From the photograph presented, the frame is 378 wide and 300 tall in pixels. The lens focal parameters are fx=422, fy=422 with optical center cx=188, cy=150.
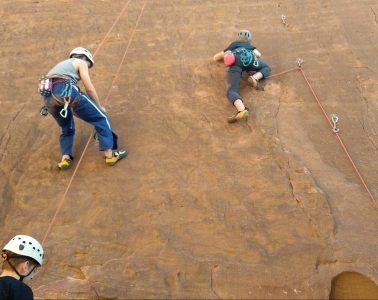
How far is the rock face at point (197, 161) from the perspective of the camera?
11.1 ft

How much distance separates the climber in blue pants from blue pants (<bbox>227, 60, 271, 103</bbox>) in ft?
4.73

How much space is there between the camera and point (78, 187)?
13.6ft

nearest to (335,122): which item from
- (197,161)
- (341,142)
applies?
(341,142)

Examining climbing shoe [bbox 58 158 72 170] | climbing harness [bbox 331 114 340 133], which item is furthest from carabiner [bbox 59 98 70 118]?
climbing harness [bbox 331 114 340 133]

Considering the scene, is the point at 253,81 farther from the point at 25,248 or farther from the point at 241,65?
the point at 25,248

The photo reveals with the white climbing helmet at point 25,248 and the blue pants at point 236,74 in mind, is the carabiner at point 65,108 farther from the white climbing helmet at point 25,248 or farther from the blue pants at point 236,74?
the blue pants at point 236,74

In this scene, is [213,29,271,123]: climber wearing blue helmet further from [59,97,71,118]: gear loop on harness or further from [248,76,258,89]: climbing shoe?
[59,97,71,118]: gear loop on harness

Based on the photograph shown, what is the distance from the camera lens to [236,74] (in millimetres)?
5117

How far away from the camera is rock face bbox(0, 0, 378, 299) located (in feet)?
11.1

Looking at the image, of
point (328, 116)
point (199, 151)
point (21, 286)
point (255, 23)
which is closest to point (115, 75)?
point (199, 151)

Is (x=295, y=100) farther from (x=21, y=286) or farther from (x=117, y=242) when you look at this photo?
(x=21, y=286)

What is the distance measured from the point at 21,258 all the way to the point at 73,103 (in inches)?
69.0

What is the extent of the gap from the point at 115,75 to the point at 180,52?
3.28 ft

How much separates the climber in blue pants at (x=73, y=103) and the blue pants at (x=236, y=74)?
1.44 meters
